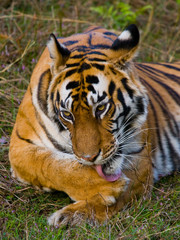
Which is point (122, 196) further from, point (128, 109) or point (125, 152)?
point (128, 109)

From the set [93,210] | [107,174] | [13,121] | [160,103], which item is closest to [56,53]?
[107,174]

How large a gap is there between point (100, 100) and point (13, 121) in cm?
144

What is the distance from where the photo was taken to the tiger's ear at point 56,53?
2549 mm

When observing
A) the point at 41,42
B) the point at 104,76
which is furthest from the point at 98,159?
the point at 41,42

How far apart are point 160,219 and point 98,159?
0.50 m

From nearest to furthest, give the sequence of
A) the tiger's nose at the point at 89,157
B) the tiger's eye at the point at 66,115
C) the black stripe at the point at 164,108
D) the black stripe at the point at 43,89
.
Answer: the tiger's nose at the point at 89,157 → the tiger's eye at the point at 66,115 → the black stripe at the point at 43,89 → the black stripe at the point at 164,108

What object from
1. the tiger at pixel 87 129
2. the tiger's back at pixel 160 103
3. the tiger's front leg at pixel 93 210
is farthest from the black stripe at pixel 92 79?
the tiger's front leg at pixel 93 210

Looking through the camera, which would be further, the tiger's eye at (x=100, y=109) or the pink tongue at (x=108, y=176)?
the pink tongue at (x=108, y=176)

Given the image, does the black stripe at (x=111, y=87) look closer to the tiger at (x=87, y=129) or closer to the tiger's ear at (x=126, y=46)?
the tiger at (x=87, y=129)

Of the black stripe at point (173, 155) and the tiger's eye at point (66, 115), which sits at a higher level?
the tiger's eye at point (66, 115)

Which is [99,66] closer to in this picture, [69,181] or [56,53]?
[56,53]

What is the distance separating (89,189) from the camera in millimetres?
2645

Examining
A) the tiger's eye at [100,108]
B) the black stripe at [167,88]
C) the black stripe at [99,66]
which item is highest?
the black stripe at [99,66]

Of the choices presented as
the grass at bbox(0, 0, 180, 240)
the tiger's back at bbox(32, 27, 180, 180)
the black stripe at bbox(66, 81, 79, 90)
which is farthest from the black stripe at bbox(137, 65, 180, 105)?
the black stripe at bbox(66, 81, 79, 90)
